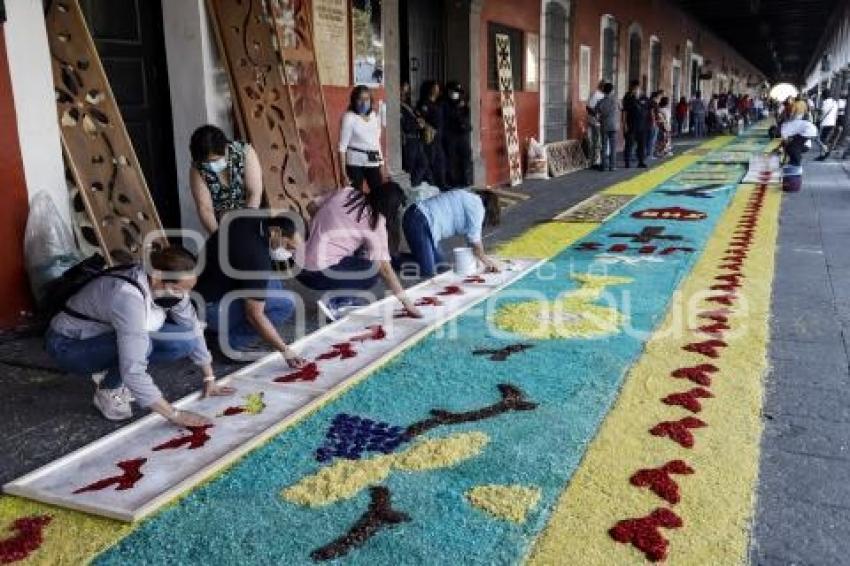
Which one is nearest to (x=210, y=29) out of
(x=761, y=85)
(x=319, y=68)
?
(x=319, y=68)

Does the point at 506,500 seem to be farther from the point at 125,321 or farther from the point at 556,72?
the point at 556,72

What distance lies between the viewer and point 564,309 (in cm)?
467

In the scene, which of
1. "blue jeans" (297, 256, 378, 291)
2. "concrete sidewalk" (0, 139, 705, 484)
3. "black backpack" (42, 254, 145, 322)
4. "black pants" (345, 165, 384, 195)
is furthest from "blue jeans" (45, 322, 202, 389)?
"black pants" (345, 165, 384, 195)

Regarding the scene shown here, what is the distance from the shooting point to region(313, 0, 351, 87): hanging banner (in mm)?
6953

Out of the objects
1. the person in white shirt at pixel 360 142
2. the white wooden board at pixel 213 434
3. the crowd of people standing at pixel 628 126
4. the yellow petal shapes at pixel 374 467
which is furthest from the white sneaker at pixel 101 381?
the crowd of people standing at pixel 628 126

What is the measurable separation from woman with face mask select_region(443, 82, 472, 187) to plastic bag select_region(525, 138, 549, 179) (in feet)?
8.40

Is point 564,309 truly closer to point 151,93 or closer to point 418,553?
point 418,553

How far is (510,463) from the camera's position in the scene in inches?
107

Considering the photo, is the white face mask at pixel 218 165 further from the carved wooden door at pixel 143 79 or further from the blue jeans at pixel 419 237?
the carved wooden door at pixel 143 79

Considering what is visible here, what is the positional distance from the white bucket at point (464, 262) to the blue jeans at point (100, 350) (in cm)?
267

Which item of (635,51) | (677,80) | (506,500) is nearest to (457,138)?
(506,500)

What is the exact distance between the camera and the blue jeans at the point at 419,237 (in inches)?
189

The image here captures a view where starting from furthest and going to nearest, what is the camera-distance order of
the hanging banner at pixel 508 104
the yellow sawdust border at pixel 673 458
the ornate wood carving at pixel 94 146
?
the hanging banner at pixel 508 104 → the ornate wood carving at pixel 94 146 → the yellow sawdust border at pixel 673 458

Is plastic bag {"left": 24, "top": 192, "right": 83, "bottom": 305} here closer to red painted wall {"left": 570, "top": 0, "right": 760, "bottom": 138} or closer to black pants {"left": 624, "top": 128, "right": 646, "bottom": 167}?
black pants {"left": 624, "top": 128, "right": 646, "bottom": 167}
